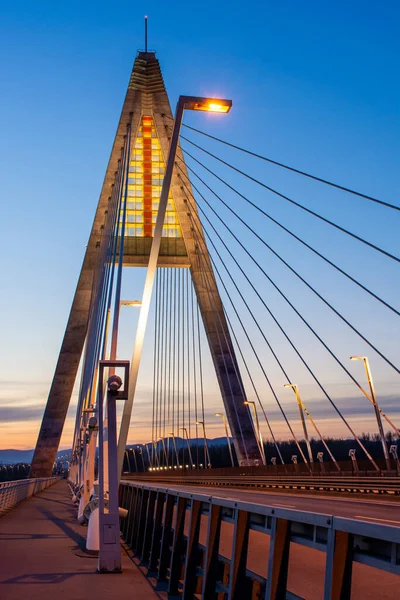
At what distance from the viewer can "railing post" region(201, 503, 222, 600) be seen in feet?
20.5

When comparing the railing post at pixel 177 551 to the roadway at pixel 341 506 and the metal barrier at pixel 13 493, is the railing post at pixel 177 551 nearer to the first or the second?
the roadway at pixel 341 506

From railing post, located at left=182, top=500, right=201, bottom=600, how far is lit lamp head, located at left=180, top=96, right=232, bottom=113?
9.51m

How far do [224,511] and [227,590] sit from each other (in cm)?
87

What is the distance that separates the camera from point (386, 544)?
3.59 meters

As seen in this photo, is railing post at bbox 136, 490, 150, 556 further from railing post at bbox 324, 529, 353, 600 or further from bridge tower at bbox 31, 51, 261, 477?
bridge tower at bbox 31, 51, 261, 477

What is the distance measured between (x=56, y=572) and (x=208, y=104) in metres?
9.94

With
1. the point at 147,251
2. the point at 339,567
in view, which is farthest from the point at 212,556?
the point at 147,251

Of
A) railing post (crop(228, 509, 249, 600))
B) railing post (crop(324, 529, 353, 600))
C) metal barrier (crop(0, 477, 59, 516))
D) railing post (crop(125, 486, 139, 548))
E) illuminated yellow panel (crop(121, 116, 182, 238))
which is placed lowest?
metal barrier (crop(0, 477, 59, 516))

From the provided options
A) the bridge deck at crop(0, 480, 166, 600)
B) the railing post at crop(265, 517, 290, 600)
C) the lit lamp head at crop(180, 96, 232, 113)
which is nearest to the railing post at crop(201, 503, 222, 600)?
the bridge deck at crop(0, 480, 166, 600)

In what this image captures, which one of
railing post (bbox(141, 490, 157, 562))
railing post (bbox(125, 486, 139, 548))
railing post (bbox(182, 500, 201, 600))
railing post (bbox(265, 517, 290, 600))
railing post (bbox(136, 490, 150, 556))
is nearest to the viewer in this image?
railing post (bbox(265, 517, 290, 600))

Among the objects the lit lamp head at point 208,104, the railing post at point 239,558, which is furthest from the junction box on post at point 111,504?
the lit lamp head at point 208,104

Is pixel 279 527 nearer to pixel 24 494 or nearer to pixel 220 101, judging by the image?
pixel 220 101

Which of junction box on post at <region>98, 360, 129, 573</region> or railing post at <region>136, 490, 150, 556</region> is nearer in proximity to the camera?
junction box on post at <region>98, 360, 129, 573</region>

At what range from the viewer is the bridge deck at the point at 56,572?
7.62 metres
